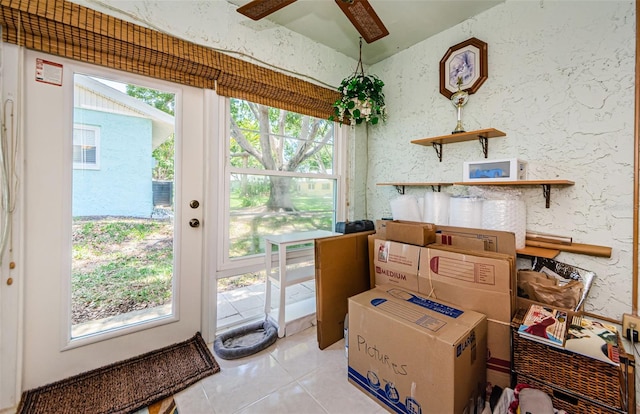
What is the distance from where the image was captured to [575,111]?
5.06ft

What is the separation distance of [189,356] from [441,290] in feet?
5.37

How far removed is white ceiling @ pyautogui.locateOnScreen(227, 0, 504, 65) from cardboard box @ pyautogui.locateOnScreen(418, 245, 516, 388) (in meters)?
1.76

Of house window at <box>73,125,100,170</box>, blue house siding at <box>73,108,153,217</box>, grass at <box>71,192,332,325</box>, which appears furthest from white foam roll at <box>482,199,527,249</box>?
house window at <box>73,125,100,170</box>

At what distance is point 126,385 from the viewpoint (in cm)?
144

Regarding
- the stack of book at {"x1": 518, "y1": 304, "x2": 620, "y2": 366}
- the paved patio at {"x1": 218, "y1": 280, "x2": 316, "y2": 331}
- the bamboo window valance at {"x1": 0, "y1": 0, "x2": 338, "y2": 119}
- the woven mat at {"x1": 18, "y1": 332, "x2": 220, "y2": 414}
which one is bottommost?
the woven mat at {"x1": 18, "y1": 332, "x2": 220, "y2": 414}

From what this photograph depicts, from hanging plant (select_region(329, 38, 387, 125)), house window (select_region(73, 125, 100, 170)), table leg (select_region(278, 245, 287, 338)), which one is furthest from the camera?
hanging plant (select_region(329, 38, 387, 125))

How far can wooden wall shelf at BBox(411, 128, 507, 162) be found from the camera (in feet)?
5.81

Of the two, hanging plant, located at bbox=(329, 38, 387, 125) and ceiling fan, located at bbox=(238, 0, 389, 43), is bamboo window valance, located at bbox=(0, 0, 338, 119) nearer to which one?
hanging plant, located at bbox=(329, 38, 387, 125)

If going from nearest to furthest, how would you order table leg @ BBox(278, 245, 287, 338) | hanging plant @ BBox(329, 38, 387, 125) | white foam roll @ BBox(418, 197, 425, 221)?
1. table leg @ BBox(278, 245, 287, 338)
2. white foam roll @ BBox(418, 197, 425, 221)
3. hanging plant @ BBox(329, 38, 387, 125)

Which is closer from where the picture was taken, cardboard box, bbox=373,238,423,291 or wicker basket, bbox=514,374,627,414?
wicker basket, bbox=514,374,627,414

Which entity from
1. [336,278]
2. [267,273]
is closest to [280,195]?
[267,273]

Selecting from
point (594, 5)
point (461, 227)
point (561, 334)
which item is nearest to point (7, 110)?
point (461, 227)

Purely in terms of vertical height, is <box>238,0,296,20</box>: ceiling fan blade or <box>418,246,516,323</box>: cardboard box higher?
<box>238,0,296,20</box>: ceiling fan blade

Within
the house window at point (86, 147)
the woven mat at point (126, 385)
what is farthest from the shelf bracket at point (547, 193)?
the house window at point (86, 147)
